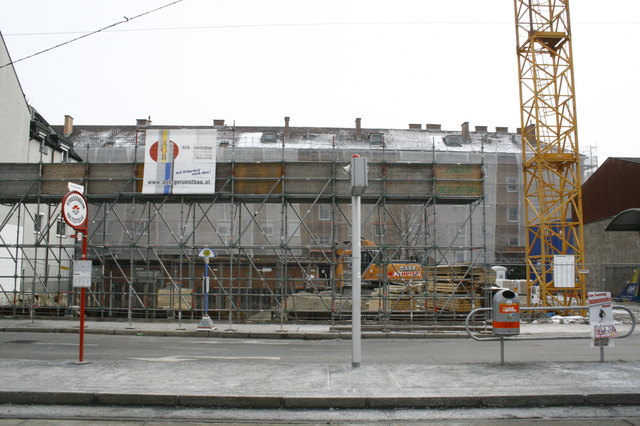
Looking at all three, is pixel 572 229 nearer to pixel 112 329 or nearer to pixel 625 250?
pixel 625 250

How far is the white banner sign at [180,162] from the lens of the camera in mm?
21031

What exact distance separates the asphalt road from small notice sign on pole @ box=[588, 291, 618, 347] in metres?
1.57

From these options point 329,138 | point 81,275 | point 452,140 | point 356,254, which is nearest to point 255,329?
point 81,275

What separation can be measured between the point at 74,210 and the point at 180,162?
35.8 ft

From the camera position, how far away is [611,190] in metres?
40.1

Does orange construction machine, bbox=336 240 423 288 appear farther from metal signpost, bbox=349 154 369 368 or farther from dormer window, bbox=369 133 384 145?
dormer window, bbox=369 133 384 145

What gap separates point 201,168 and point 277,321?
6389 millimetres

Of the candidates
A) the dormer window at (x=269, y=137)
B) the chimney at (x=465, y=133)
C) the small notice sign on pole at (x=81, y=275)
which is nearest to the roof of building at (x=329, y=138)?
the dormer window at (x=269, y=137)

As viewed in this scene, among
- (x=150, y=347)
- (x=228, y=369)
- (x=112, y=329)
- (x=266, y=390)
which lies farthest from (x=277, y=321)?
(x=266, y=390)

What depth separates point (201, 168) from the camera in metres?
21.1

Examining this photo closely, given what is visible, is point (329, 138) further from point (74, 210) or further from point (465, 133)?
point (74, 210)

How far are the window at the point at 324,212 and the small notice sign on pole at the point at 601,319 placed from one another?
3458cm

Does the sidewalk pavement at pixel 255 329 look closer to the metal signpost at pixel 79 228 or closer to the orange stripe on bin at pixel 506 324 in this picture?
the metal signpost at pixel 79 228

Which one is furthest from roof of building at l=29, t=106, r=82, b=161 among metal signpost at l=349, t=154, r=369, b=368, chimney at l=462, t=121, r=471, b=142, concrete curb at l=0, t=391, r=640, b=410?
chimney at l=462, t=121, r=471, b=142
